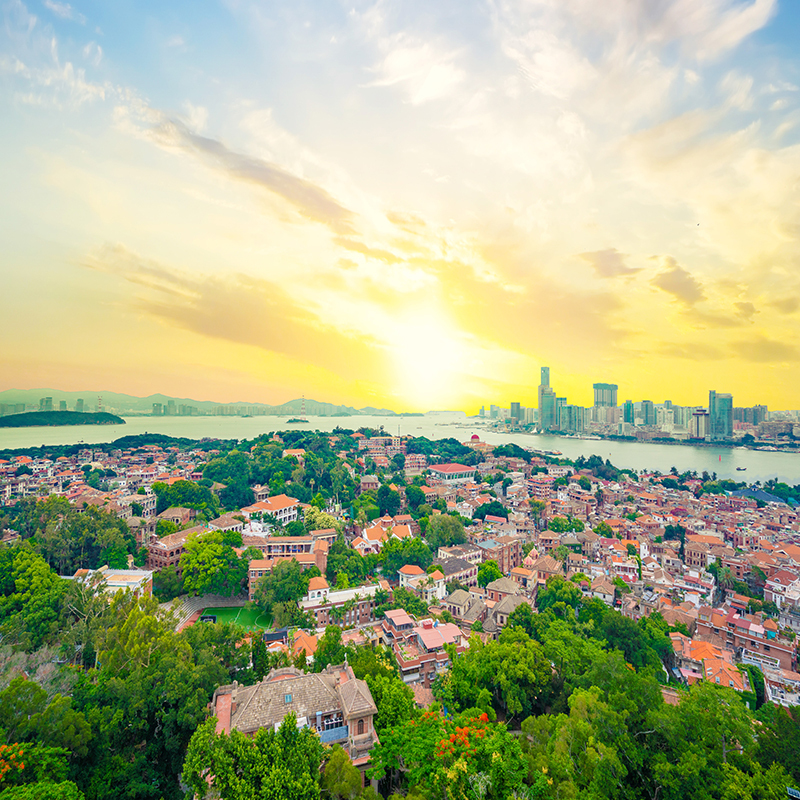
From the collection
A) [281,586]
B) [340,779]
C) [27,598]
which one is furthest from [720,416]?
[27,598]

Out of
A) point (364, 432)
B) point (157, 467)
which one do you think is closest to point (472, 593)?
point (157, 467)

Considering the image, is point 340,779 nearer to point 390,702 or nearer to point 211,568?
point 390,702

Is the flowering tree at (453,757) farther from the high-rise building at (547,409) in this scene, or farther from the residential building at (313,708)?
the high-rise building at (547,409)

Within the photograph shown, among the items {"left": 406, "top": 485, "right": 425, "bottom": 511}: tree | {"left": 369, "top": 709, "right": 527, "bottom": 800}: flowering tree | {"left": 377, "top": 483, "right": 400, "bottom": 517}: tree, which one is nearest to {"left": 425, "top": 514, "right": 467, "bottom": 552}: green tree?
{"left": 377, "top": 483, "right": 400, "bottom": 517}: tree

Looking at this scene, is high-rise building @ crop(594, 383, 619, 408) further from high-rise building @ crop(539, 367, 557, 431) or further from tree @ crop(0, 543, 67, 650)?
tree @ crop(0, 543, 67, 650)

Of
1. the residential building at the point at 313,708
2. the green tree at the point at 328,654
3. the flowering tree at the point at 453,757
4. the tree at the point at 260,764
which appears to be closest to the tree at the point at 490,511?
the green tree at the point at 328,654

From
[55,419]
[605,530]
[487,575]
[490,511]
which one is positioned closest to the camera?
[487,575]
